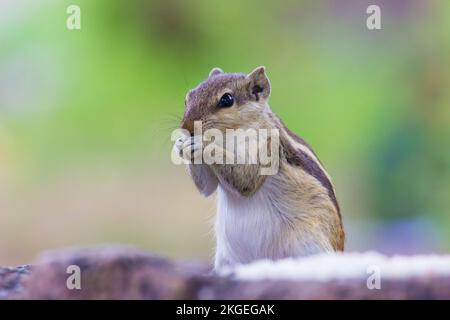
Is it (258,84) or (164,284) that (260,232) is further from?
(164,284)

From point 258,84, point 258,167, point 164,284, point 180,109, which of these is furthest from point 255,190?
point 180,109

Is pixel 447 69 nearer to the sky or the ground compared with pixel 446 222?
nearer to the sky

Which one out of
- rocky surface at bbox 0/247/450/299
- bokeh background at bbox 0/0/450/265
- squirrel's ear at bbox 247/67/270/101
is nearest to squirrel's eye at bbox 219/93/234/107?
squirrel's ear at bbox 247/67/270/101

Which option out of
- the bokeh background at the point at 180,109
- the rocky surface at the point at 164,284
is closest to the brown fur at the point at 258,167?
the rocky surface at the point at 164,284

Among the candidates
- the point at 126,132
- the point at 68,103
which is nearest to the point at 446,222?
the point at 126,132

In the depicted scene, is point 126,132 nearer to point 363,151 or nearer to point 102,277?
point 363,151

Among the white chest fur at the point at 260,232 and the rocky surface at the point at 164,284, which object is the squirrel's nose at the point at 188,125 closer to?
the white chest fur at the point at 260,232

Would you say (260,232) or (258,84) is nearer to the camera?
(260,232)

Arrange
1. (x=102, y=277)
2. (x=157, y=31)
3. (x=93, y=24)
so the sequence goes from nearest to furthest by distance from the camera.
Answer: (x=102, y=277) < (x=93, y=24) < (x=157, y=31)
